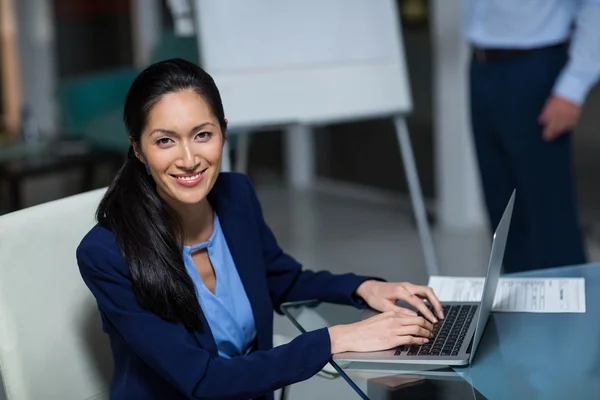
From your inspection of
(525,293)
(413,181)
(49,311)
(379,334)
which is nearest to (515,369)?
(379,334)

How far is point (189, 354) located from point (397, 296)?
1.36 feet

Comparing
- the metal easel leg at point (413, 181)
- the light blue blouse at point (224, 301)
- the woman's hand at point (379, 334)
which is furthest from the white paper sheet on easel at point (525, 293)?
the metal easel leg at point (413, 181)

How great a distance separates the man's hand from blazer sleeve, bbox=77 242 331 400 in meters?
1.57

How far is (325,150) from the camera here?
18.6 ft

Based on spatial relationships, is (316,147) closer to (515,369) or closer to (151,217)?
(151,217)

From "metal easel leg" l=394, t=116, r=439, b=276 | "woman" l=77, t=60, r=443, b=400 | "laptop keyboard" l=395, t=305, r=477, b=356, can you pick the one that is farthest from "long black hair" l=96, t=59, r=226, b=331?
"metal easel leg" l=394, t=116, r=439, b=276

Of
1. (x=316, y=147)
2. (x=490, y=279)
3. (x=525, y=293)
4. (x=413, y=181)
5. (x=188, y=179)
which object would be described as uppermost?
(x=188, y=179)

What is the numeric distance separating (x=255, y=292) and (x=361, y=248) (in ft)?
8.57

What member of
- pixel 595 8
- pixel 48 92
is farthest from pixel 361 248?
pixel 48 92

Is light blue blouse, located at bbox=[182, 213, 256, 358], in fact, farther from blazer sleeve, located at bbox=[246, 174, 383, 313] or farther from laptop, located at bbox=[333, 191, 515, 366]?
laptop, located at bbox=[333, 191, 515, 366]

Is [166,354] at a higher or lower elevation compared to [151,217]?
lower

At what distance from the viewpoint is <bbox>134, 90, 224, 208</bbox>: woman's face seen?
1.51 m

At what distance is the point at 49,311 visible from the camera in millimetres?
1630

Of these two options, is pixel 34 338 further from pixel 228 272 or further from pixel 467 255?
pixel 467 255
